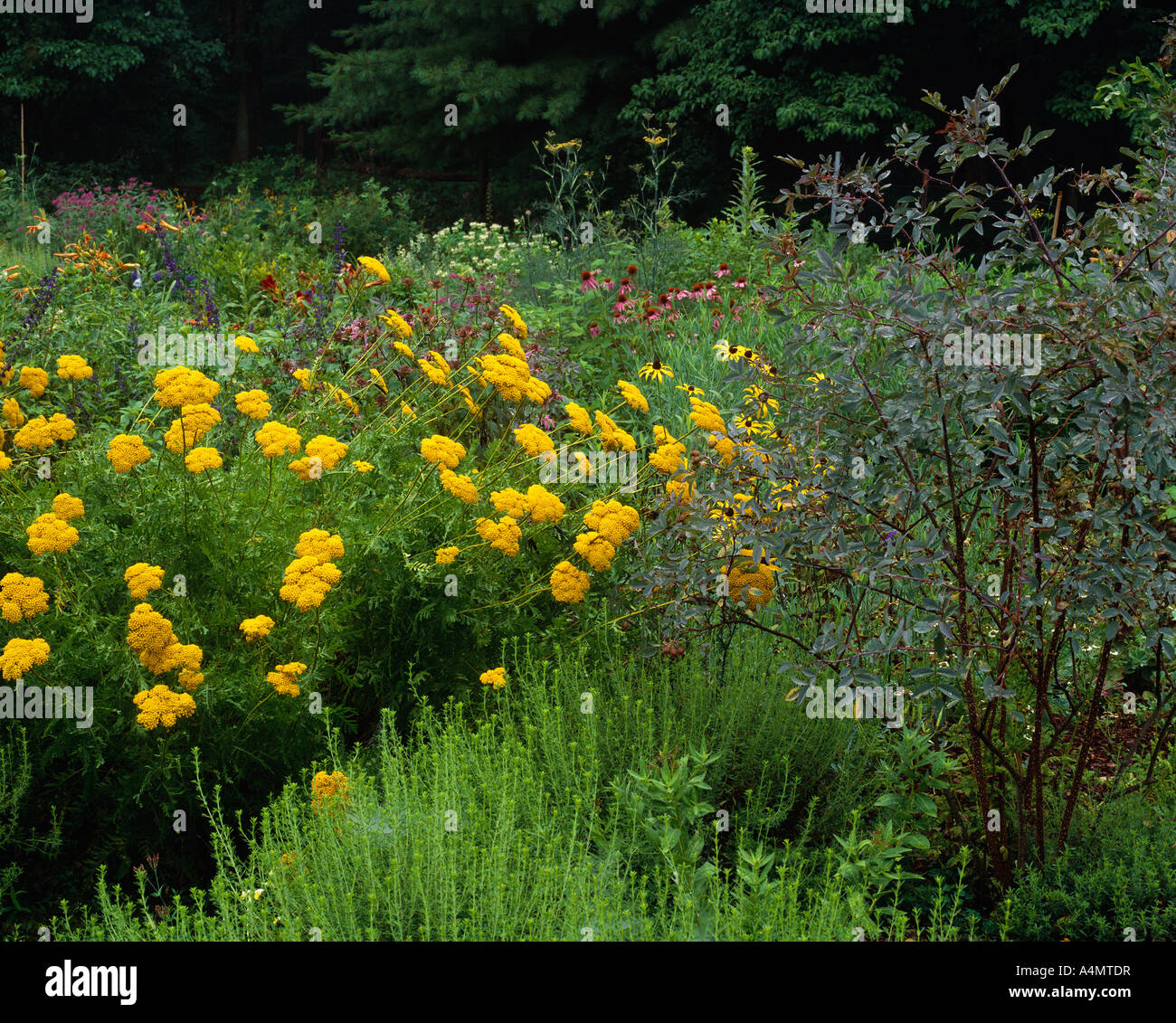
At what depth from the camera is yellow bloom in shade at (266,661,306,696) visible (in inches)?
111

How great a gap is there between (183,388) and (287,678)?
882 mm

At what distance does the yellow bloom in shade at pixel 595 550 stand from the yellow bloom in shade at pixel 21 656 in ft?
4.75

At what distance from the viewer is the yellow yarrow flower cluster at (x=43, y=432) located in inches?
124


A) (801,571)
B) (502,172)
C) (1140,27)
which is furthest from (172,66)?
(801,571)

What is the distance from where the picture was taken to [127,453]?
9.59 feet

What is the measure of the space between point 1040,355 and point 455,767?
5.90 feet

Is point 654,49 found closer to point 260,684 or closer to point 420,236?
point 420,236

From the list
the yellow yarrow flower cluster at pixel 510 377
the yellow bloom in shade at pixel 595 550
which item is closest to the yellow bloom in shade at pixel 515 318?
the yellow yarrow flower cluster at pixel 510 377

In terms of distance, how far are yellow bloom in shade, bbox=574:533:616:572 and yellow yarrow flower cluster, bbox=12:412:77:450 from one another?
5.09 feet

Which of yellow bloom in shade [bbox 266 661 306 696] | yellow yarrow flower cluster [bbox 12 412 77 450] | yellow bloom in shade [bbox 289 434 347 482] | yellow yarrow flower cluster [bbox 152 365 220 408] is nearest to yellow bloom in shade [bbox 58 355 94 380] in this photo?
yellow yarrow flower cluster [bbox 12 412 77 450]

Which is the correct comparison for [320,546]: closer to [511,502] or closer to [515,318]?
[511,502]

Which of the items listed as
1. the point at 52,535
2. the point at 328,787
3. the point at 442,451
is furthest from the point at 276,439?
the point at 328,787

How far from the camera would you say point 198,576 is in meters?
3.17

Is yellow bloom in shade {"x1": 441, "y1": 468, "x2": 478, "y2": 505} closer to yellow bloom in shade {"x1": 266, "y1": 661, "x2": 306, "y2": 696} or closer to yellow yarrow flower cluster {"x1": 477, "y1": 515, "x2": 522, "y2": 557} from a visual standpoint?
yellow yarrow flower cluster {"x1": 477, "y1": 515, "x2": 522, "y2": 557}
